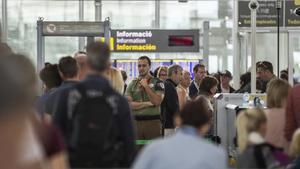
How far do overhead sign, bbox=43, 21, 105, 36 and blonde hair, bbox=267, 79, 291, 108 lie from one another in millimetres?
5262

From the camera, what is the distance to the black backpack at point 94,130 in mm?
4305

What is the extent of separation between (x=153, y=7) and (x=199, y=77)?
8.62 metres

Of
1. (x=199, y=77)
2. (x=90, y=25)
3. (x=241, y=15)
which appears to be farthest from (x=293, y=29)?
(x=90, y=25)

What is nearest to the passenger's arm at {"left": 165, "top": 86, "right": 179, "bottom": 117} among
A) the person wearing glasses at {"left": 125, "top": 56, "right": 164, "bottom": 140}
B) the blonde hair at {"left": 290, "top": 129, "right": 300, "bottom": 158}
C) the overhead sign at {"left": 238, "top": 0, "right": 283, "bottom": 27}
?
the person wearing glasses at {"left": 125, "top": 56, "right": 164, "bottom": 140}

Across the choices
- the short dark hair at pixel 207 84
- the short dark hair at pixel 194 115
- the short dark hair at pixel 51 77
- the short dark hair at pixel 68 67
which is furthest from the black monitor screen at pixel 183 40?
the short dark hair at pixel 194 115

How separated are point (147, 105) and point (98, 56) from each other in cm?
437

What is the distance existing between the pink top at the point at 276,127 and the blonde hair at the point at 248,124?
44.3 inches

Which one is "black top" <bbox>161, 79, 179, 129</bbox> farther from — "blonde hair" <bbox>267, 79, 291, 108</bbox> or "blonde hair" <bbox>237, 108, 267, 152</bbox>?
"blonde hair" <bbox>237, 108, 267, 152</bbox>

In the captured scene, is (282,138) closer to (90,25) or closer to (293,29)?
(90,25)

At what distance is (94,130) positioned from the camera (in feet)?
14.1

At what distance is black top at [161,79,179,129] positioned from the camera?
9.27 metres

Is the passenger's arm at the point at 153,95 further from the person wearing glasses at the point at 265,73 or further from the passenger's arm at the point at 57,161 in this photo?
the passenger's arm at the point at 57,161

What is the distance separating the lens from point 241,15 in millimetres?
15094

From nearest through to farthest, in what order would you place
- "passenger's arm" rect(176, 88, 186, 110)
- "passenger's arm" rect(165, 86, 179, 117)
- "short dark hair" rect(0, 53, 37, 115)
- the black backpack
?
"short dark hair" rect(0, 53, 37, 115) < the black backpack < "passenger's arm" rect(165, 86, 179, 117) < "passenger's arm" rect(176, 88, 186, 110)
